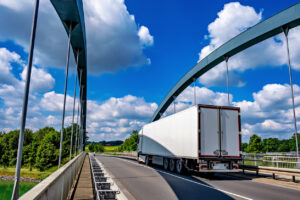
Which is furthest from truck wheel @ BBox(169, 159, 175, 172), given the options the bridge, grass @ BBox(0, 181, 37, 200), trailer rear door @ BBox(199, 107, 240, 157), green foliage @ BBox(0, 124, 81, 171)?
green foliage @ BBox(0, 124, 81, 171)

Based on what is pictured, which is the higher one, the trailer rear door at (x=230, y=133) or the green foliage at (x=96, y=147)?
the trailer rear door at (x=230, y=133)

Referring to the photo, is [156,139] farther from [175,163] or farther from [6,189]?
[6,189]

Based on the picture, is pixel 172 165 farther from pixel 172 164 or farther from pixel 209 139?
pixel 209 139

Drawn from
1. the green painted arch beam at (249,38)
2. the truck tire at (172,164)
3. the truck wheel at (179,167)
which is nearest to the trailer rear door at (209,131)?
the truck wheel at (179,167)

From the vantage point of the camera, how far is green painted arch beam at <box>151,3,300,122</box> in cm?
1998

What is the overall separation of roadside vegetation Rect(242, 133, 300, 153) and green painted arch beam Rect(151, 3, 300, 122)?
1097 inches

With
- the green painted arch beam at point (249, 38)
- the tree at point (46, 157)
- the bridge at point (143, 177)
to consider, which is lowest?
the tree at point (46, 157)

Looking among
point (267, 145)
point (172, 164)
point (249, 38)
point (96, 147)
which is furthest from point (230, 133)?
point (96, 147)

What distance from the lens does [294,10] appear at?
768 inches

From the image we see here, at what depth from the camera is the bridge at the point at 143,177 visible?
5519mm

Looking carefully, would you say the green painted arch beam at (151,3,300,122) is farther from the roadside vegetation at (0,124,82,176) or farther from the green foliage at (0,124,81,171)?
the green foliage at (0,124,81,171)

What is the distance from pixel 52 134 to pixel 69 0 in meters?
80.9

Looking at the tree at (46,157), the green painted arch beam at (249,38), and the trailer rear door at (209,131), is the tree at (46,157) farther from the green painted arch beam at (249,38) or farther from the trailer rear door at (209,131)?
the trailer rear door at (209,131)

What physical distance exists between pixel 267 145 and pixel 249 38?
240ft
